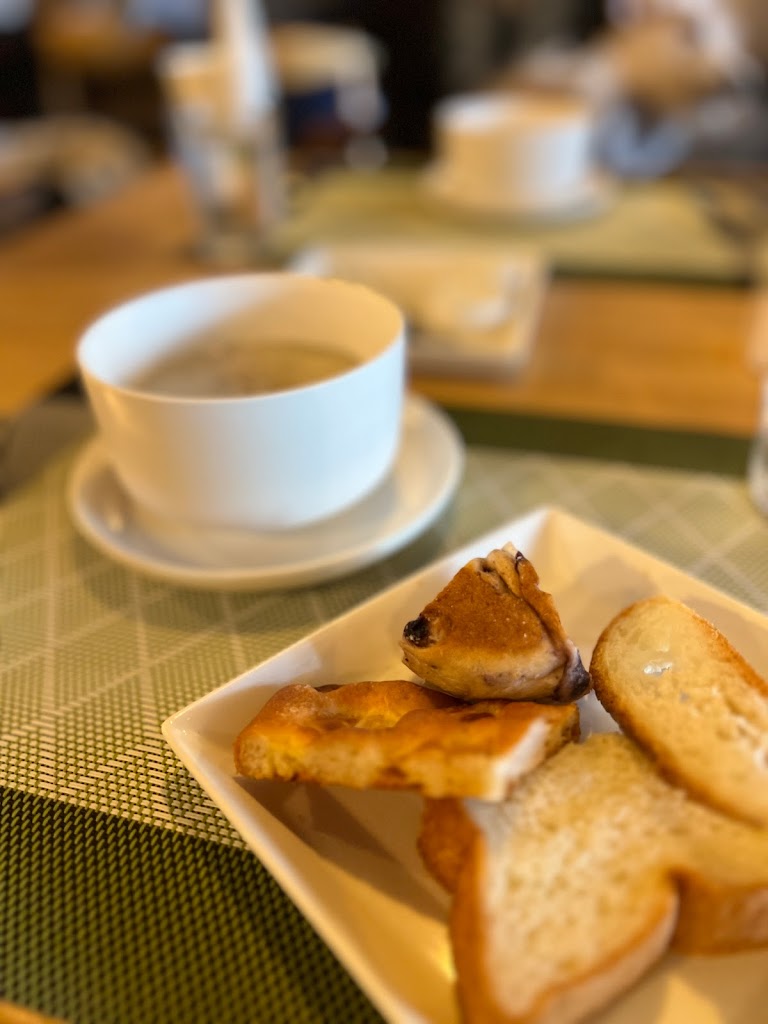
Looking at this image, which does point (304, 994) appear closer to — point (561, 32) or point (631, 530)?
point (631, 530)

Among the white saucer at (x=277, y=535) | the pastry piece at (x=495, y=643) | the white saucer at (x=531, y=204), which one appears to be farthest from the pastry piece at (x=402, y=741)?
the white saucer at (x=531, y=204)

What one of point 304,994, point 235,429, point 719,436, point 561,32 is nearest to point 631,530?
point 719,436

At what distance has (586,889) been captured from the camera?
393mm

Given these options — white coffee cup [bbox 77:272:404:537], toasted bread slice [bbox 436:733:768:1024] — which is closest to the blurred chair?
white coffee cup [bbox 77:272:404:537]

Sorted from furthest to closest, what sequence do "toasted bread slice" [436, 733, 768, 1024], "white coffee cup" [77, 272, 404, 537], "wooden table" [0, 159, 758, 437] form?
1. "wooden table" [0, 159, 758, 437]
2. "white coffee cup" [77, 272, 404, 537]
3. "toasted bread slice" [436, 733, 768, 1024]

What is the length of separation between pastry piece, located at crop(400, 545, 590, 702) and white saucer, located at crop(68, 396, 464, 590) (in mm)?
148

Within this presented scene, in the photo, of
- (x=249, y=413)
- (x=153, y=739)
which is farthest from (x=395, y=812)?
(x=249, y=413)

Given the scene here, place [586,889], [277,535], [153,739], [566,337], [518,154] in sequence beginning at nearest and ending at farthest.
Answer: [586,889], [153,739], [277,535], [566,337], [518,154]

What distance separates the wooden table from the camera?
946 millimetres

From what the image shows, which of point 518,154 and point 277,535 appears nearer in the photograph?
point 277,535

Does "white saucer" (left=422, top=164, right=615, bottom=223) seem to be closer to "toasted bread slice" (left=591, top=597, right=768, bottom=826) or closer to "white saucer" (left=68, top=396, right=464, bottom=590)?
"white saucer" (left=68, top=396, right=464, bottom=590)

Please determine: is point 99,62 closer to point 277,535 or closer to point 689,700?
point 277,535

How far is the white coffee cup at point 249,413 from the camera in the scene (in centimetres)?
60

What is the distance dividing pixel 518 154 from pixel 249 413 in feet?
3.56
